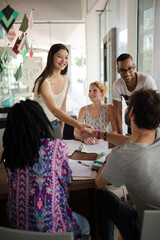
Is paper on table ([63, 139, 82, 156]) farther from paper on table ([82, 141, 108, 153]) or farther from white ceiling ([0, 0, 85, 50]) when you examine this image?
white ceiling ([0, 0, 85, 50])

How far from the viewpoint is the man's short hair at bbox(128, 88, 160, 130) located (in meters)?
1.05

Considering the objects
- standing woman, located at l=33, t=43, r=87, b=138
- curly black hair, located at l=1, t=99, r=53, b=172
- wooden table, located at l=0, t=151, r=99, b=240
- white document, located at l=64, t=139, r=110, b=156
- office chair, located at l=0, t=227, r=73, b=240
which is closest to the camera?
office chair, located at l=0, t=227, r=73, b=240

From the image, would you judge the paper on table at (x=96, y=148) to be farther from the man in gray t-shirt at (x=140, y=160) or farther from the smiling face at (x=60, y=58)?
the smiling face at (x=60, y=58)

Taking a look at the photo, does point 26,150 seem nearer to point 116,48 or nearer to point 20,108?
point 20,108

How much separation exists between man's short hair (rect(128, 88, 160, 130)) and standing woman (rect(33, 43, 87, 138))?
2.74 ft

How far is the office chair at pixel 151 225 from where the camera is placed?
84cm

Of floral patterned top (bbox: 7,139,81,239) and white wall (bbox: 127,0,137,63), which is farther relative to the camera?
white wall (bbox: 127,0,137,63)

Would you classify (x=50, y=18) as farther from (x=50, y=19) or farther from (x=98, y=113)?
(x=98, y=113)

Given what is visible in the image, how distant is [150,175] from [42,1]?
5.09m

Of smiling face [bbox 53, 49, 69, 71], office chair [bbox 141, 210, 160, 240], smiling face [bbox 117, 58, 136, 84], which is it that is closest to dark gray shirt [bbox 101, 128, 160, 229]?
office chair [bbox 141, 210, 160, 240]

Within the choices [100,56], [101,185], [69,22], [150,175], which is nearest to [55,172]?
[101,185]

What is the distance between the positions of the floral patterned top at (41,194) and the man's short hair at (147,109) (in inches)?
16.1

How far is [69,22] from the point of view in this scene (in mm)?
5430

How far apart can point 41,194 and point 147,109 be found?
A: 626mm
